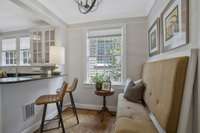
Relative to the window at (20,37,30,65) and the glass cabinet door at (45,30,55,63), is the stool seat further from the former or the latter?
the window at (20,37,30,65)

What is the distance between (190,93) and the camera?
1.13 meters

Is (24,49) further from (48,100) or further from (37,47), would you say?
(48,100)

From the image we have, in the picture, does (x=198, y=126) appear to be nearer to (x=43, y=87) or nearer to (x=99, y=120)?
(x=99, y=120)

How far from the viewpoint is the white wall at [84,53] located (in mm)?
3373

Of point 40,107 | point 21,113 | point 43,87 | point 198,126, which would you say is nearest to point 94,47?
point 43,87

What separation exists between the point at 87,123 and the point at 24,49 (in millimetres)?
3542

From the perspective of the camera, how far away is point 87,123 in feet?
9.04

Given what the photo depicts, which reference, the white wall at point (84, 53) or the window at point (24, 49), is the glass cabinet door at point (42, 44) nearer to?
the white wall at point (84, 53)

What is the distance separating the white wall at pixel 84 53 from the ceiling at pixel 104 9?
156mm

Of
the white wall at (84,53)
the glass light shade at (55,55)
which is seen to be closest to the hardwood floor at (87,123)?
the white wall at (84,53)

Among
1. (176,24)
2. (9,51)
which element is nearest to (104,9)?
(176,24)

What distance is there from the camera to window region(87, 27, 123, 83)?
359 cm

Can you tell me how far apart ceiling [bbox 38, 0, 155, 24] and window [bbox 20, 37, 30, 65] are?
188 centimetres

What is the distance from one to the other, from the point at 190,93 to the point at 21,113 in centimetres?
236
